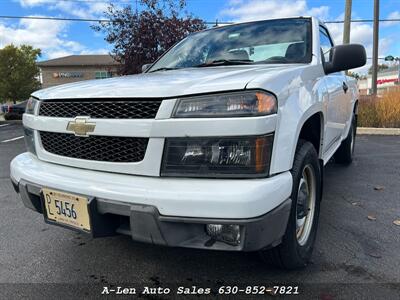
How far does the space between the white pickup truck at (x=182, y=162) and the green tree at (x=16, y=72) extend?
32.3m

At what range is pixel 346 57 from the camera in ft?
10.4

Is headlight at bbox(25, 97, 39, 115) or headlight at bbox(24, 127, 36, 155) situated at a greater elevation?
headlight at bbox(25, 97, 39, 115)

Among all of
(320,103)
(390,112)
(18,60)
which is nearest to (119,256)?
(320,103)

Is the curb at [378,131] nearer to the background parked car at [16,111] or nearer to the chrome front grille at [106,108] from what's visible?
the chrome front grille at [106,108]

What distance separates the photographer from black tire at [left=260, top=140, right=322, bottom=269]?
2.22 metres

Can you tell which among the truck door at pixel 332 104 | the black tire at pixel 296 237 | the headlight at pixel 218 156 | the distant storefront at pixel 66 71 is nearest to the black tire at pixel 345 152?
the truck door at pixel 332 104

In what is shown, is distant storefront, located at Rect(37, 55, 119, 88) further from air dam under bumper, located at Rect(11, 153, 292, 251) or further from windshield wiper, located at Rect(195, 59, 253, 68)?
air dam under bumper, located at Rect(11, 153, 292, 251)

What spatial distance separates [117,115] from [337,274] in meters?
1.71

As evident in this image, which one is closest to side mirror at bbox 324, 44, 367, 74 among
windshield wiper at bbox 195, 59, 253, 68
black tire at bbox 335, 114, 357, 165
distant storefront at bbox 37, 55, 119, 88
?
windshield wiper at bbox 195, 59, 253, 68

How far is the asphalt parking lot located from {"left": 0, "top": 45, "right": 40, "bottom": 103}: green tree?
1220 inches

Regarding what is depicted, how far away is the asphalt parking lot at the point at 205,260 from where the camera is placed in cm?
246

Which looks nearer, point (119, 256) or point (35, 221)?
point (119, 256)

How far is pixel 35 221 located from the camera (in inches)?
144

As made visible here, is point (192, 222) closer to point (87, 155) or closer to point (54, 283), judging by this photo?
point (87, 155)
